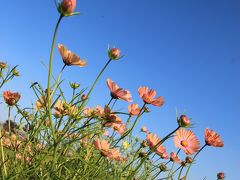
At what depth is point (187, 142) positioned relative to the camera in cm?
254

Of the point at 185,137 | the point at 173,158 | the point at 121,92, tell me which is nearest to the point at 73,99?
the point at 121,92

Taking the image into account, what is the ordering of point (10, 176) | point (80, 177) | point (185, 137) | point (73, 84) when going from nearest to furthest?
point (10, 176) < point (80, 177) < point (73, 84) < point (185, 137)

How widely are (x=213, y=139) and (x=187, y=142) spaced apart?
16cm

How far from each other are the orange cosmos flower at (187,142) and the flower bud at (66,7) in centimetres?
119

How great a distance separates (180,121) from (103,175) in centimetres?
69

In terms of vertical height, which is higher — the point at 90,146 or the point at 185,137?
the point at 185,137

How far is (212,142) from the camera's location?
249cm

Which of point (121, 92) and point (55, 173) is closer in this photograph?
point (55, 173)

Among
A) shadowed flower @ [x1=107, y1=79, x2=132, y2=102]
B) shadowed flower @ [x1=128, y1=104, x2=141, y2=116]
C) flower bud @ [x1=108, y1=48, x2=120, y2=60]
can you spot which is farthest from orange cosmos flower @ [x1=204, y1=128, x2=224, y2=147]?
flower bud @ [x1=108, y1=48, x2=120, y2=60]

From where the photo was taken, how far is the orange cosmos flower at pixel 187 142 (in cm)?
251

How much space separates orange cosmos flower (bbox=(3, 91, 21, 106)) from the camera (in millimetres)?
2145

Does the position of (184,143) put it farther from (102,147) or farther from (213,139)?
(102,147)

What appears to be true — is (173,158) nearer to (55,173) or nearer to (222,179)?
(222,179)

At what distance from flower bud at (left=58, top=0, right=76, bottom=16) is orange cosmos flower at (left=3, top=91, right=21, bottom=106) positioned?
0.71 meters
